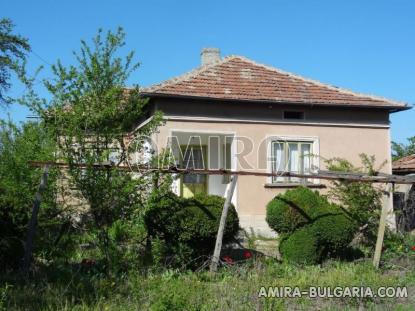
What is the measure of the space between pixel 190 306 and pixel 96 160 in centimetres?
293

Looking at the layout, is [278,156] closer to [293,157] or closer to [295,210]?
[293,157]

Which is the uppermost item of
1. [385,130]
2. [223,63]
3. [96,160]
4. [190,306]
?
[223,63]

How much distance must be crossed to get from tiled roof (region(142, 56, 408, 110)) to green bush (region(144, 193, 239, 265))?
5811mm

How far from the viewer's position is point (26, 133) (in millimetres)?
8484

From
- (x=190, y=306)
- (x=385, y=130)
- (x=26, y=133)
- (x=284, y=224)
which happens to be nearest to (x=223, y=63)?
(x=385, y=130)

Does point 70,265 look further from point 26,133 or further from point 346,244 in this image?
point 346,244

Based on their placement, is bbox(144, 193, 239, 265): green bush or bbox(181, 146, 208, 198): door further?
bbox(181, 146, 208, 198): door

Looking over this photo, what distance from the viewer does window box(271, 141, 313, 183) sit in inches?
601

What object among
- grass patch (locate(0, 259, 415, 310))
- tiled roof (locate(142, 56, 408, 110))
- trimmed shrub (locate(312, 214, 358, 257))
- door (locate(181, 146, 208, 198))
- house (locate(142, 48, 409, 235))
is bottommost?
grass patch (locate(0, 259, 415, 310))

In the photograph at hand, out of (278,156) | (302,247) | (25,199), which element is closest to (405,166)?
(278,156)

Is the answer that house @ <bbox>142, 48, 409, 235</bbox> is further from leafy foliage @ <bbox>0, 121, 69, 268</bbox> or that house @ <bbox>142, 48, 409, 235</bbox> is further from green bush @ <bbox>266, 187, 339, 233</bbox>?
leafy foliage @ <bbox>0, 121, 69, 268</bbox>

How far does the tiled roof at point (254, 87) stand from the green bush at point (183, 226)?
5.81 m

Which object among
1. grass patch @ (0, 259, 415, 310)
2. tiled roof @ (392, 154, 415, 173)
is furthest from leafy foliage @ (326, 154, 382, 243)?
tiled roof @ (392, 154, 415, 173)

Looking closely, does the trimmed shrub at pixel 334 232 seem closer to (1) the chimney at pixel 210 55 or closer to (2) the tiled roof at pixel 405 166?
(1) the chimney at pixel 210 55
